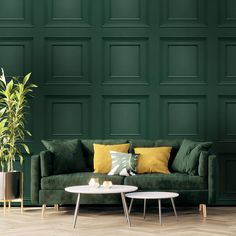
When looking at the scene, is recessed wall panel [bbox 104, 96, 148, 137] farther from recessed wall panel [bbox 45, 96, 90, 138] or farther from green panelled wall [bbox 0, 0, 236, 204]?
recessed wall panel [bbox 45, 96, 90, 138]

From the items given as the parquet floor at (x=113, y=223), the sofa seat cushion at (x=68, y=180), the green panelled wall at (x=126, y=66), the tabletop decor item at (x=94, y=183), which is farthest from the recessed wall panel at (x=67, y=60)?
the tabletop decor item at (x=94, y=183)

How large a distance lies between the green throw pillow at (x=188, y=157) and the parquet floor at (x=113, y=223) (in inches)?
19.1

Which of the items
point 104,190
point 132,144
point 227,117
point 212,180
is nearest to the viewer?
point 104,190

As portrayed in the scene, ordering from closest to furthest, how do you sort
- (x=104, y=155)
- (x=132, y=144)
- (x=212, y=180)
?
1. (x=212, y=180)
2. (x=104, y=155)
3. (x=132, y=144)

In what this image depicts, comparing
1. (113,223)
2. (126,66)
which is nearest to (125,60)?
(126,66)

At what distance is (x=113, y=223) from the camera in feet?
17.5

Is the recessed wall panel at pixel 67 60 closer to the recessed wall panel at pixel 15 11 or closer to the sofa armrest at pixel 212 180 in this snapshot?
the recessed wall panel at pixel 15 11

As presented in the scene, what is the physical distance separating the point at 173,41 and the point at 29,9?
5.99ft

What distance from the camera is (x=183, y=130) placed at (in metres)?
6.75

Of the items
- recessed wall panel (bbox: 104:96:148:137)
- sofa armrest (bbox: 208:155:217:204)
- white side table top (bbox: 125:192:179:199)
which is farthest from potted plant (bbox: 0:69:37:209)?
sofa armrest (bbox: 208:155:217:204)

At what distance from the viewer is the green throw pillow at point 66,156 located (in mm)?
6125

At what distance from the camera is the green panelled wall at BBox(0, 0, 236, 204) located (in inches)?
266

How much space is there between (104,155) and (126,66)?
1233mm

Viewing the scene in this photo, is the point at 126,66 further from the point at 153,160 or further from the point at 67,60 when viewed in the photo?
the point at 153,160
